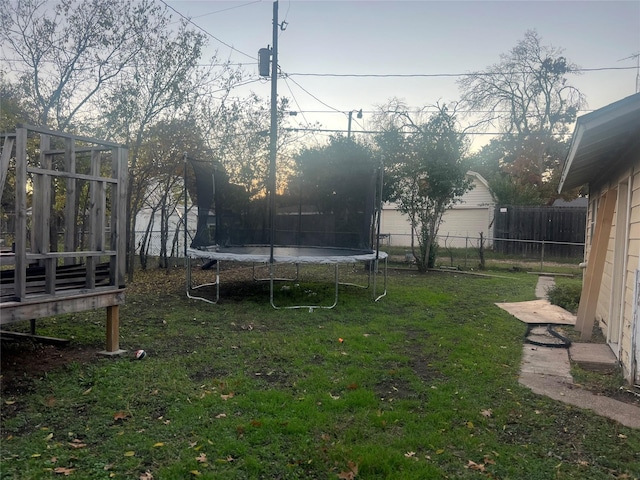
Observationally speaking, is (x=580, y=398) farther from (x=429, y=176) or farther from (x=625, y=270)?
(x=429, y=176)

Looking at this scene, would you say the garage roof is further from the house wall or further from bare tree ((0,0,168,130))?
bare tree ((0,0,168,130))

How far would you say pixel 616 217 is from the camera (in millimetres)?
5496

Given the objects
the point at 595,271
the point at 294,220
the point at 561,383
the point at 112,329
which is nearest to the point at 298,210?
the point at 294,220

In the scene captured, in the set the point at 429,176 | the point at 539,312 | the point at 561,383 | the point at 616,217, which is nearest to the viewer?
the point at 561,383

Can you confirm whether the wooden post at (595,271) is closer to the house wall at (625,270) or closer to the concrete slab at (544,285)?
the house wall at (625,270)

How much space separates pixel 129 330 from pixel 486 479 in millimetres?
4089

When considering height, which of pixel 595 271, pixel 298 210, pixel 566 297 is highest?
pixel 298 210

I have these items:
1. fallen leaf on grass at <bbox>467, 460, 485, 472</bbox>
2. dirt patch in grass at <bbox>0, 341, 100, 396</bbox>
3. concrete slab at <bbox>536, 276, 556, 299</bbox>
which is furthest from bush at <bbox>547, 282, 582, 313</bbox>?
dirt patch in grass at <bbox>0, 341, 100, 396</bbox>

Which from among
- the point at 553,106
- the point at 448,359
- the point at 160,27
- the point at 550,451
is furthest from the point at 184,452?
the point at 553,106

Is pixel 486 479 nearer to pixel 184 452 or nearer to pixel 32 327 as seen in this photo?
pixel 184 452

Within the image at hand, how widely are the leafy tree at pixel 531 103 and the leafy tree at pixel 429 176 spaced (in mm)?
10274

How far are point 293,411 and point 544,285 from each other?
892 cm

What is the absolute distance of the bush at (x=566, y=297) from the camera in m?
7.66

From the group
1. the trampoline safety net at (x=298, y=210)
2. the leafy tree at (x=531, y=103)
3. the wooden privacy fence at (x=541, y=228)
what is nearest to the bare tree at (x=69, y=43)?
the trampoline safety net at (x=298, y=210)
